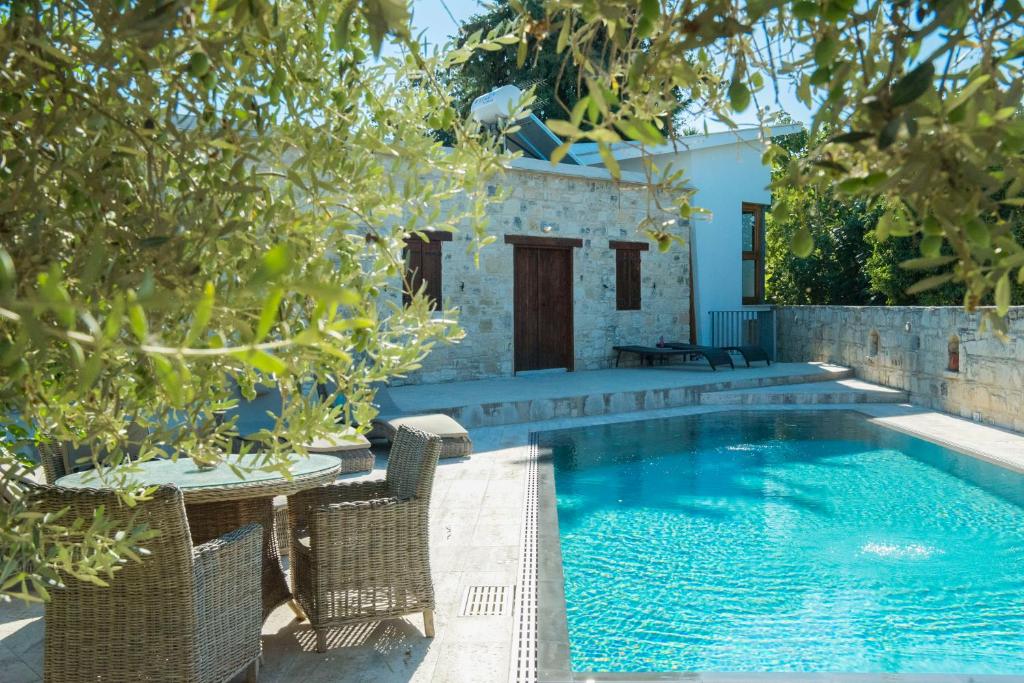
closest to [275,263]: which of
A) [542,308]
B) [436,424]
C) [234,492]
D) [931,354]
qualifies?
[234,492]

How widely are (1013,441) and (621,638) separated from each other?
596 centimetres

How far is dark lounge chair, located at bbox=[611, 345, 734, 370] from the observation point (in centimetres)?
1260

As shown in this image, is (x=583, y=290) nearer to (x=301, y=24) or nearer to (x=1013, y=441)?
(x=1013, y=441)

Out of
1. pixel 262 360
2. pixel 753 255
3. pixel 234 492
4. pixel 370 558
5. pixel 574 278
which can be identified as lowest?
pixel 370 558

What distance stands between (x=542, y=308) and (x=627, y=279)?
74.6 inches

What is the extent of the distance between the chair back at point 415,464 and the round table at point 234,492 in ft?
0.97

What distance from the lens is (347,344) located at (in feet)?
4.50

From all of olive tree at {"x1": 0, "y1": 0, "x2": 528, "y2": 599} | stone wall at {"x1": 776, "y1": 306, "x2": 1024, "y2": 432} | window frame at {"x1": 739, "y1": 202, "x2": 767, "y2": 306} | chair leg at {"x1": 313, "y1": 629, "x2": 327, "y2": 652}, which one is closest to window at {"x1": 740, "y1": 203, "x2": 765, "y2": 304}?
window frame at {"x1": 739, "y1": 202, "x2": 767, "y2": 306}

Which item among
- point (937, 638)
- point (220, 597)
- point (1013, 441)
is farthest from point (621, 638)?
point (1013, 441)

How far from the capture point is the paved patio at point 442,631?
10.2ft

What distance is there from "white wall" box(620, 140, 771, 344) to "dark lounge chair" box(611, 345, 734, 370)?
1.70 meters

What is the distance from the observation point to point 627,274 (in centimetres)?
1373

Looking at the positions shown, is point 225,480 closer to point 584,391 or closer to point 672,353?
point 584,391

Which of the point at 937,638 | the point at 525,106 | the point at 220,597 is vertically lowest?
the point at 937,638
